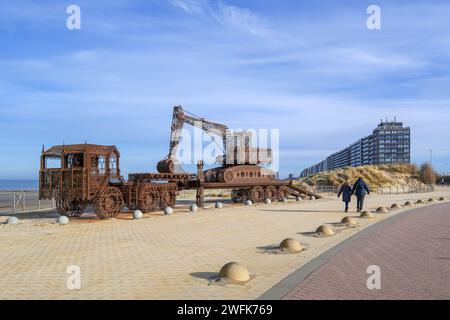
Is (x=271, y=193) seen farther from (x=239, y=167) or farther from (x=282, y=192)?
(x=239, y=167)

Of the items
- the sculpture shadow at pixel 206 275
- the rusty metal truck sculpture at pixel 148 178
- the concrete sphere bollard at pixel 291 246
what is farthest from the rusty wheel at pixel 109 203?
the sculpture shadow at pixel 206 275

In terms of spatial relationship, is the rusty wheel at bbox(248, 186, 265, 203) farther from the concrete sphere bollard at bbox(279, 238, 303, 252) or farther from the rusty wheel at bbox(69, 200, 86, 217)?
the concrete sphere bollard at bbox(279, 238, 303, 252)

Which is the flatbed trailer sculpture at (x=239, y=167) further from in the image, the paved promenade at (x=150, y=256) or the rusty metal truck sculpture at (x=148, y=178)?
the paved promenade at (x=150, y=256)

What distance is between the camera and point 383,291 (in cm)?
663

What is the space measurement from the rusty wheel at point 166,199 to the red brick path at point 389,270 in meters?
12.5

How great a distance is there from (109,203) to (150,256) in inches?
399

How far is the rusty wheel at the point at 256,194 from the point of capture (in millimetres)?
29781

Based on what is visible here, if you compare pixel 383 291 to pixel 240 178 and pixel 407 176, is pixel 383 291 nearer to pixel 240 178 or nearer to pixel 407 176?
pixel 240 178

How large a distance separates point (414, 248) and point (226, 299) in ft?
20.6

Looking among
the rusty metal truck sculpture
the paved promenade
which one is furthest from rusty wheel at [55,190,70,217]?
the paved promenade

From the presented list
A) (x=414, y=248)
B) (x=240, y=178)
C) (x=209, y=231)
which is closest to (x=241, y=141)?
(x=240, y=178)

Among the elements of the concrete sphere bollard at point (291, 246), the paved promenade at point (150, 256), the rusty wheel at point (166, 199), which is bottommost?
the paved promenade at point (150, 256)

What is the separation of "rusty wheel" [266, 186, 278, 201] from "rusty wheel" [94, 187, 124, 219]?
13.1 meters

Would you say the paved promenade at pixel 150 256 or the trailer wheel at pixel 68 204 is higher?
the trailer wheel at pixel 68 204
